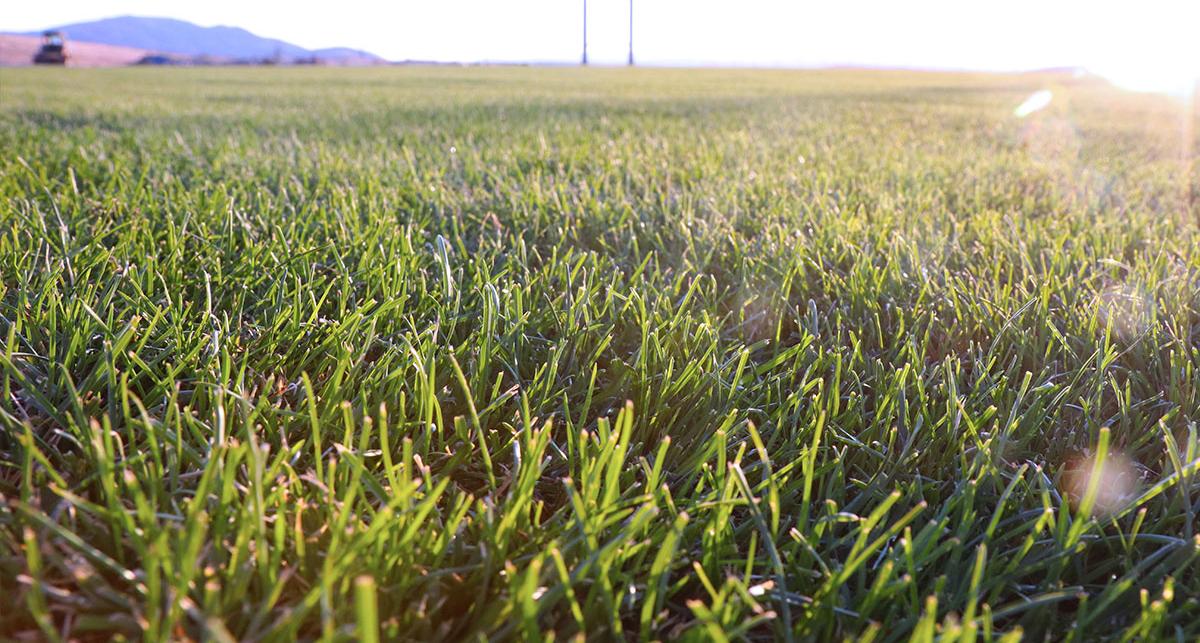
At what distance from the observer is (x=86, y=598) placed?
665 millimetres

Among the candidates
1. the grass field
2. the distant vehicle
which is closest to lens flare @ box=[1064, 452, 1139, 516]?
the grass field

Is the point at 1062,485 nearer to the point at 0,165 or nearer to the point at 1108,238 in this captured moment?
the point at 1108,238

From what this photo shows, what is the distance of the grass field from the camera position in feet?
2.29

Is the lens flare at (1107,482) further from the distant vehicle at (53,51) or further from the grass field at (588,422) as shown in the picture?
the distant vehicle at (53,51)

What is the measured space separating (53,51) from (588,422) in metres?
44.5

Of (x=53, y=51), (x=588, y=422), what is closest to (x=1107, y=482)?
(x=588, y=422)

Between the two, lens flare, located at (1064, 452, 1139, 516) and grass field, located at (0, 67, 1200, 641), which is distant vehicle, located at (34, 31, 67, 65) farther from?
lens flare, located at (1064, 452, 1139, 516)

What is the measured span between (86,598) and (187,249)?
41.1 inches

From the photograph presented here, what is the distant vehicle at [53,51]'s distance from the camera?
35.4m

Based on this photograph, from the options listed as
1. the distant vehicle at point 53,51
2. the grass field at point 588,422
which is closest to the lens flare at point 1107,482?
the grass field at point 588,422

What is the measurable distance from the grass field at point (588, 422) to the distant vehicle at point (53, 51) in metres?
41.8

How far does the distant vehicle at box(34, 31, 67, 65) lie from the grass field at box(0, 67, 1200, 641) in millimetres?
41809

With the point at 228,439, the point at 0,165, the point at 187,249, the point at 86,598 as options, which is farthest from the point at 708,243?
the point at 0,165

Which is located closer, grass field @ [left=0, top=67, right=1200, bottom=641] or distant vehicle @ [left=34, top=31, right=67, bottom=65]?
grass field @ [left=0, top=67, right=1200, bottom=641]
